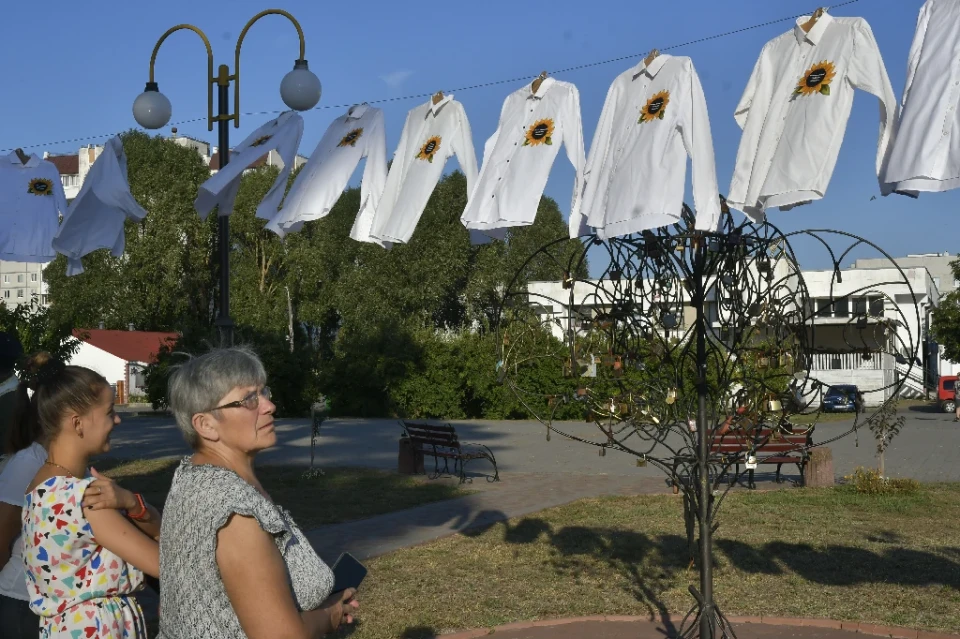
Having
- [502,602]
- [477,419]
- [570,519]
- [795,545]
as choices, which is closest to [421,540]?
[570,519]

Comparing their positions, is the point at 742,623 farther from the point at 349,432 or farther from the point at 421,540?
the point at 349,432

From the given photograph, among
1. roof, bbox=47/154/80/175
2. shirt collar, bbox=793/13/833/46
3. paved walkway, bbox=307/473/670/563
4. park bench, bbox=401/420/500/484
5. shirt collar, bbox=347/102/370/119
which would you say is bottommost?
paved walkway, bbox=307/473/670/563

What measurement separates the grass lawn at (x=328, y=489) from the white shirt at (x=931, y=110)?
760 cm

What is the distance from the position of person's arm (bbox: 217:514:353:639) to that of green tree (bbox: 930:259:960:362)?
1653 inches

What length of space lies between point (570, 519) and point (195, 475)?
29.1 ft

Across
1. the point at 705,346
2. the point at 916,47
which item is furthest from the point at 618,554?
the point at 916,47

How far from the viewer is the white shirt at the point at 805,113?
4.57 m

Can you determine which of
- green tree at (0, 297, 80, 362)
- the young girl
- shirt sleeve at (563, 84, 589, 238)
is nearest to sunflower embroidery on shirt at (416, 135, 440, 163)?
shirt sleeve at (563, 84, 589, 238)

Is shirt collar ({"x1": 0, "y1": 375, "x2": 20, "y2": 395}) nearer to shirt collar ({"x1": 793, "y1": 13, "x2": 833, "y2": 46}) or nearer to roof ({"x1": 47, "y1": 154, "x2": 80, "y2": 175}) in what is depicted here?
shirt collar ({"x1": 793, "y1": 13, "x2": 833, "y2": 46})

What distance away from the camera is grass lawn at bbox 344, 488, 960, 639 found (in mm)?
6941

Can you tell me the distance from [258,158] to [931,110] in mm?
4384

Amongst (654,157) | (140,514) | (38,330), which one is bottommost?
(140,514)

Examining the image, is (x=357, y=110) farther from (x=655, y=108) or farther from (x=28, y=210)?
(x=28, y=210)

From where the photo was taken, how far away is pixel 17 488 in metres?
3.33
